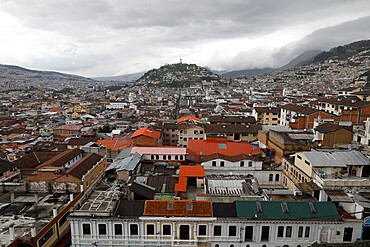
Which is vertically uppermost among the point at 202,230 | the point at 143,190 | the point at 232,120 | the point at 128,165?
the point at 232,120

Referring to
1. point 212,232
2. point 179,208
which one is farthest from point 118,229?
point 212,232

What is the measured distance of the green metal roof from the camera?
1845 cm

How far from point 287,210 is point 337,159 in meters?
10.9

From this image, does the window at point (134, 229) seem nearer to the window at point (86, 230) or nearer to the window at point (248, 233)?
the window at point (86, 230)

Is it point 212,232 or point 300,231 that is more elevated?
point 300,231

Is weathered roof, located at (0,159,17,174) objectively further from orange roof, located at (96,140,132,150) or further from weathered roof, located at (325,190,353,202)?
weathered roof, located at (325,190,353,202)

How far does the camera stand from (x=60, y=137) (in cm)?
6675

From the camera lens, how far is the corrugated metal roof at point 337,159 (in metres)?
24.5

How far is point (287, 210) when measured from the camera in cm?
1861

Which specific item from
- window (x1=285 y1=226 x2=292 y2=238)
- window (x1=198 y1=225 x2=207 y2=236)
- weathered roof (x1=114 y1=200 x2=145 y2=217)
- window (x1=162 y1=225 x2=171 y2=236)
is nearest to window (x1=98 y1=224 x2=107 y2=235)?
weathered roof (x1=114 y1=200 x2=145 y2=217)

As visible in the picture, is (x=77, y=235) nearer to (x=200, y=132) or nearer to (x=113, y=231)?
(x=113, y=231)

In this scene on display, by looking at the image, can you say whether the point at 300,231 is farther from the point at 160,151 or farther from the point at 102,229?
the point at 160,151

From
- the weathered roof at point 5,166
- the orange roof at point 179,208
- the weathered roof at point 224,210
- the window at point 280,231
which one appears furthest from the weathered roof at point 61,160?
the window at point 280,231

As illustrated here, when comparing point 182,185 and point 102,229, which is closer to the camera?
point 102,229
